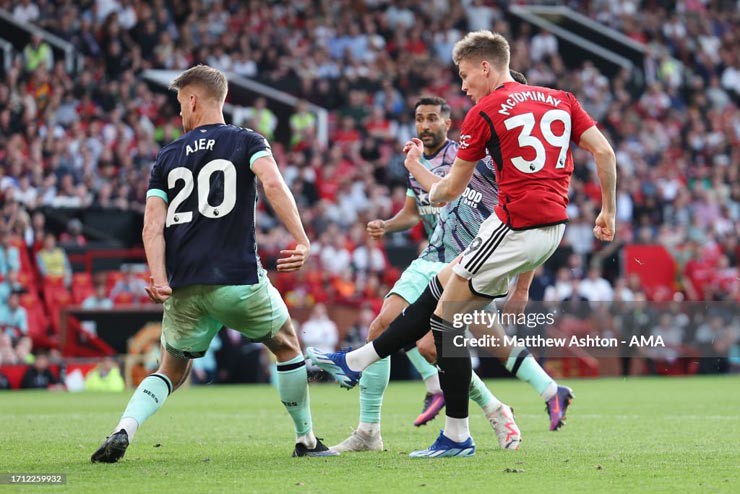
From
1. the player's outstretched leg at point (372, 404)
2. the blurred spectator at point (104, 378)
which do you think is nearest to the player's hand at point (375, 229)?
the player's outstretched leg at point (372, 404)

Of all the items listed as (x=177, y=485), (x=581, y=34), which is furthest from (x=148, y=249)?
(x=581, y=34)

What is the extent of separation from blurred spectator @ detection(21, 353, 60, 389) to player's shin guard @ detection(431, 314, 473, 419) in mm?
11420

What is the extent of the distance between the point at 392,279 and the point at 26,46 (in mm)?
8732

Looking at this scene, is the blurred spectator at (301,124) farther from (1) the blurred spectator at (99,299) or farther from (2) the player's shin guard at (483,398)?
(2) the player's shin guard at (483,398)

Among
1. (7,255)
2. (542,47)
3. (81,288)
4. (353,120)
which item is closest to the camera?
(7,255)

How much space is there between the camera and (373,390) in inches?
310

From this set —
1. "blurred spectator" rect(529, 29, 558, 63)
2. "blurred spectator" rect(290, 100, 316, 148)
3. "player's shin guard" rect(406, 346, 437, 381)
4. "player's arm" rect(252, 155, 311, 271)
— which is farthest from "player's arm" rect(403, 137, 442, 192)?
"blurred spectator" rect(529, 29, 558, 63)

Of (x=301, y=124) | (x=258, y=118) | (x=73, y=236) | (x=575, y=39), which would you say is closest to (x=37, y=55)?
(x=258, y=118)

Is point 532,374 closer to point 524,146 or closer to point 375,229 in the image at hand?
point 375,229

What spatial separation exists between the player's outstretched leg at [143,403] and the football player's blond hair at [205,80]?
159 centimetres

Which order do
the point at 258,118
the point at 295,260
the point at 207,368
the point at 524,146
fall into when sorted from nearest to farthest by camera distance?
the point at 295,260 < the point at 524,146 < the point at 207,368 < the point at 258,118

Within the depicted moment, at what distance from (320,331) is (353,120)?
23.5 feet

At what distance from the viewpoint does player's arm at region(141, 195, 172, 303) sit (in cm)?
682

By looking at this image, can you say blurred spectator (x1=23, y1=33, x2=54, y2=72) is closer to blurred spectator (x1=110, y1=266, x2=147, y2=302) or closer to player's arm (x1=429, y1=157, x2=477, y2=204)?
blurred spectator (x1=110, y1=266, x2=147, y2=302)
